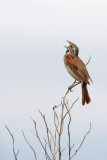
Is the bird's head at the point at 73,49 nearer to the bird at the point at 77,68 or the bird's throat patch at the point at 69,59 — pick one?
the bird at the point at 77,68

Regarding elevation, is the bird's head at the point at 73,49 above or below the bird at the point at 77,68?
above

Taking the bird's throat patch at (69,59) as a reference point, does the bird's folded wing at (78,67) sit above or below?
below

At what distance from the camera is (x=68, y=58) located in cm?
562

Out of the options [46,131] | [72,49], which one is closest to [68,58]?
[72,49]

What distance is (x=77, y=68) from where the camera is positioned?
5234 millimetres

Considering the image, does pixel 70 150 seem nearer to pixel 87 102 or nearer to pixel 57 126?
→ pixel 57 126

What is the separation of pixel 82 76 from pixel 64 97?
4.56ft

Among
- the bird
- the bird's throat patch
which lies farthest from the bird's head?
the bird's throat patch

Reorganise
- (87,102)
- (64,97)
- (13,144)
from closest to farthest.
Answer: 1. (13,144)
2. (64,97)
3. (87,102)

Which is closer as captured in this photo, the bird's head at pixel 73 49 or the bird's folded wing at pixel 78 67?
the bird's folded wing at pixel 78 67

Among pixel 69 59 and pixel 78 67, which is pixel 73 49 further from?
pixel 78 67

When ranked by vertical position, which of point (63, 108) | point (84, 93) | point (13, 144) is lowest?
point (13, 144)

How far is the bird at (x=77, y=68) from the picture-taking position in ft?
16.1

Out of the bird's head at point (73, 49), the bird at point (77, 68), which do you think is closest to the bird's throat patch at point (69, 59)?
the bird at point (77, 68)
